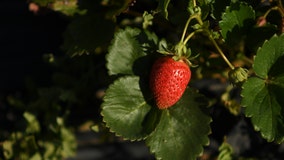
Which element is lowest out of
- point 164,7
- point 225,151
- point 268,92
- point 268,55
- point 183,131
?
point 225,151

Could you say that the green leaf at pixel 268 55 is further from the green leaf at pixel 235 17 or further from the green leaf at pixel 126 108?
the green leaf at pixel 126 108

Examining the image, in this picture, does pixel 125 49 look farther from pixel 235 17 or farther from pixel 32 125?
pixel 32 125

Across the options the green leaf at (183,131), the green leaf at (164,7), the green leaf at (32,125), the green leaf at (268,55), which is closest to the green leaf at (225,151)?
the green leaf at (183,131)

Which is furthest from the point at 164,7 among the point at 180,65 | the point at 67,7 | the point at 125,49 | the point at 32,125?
the point at 32,125

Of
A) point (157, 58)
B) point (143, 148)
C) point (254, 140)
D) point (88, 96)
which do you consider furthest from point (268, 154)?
point (88, 96)

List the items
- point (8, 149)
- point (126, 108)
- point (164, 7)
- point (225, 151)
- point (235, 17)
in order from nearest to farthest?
point (164, 7)
point (235, 17)
point (126, 108)
point (225, 151)
point (8, 149)

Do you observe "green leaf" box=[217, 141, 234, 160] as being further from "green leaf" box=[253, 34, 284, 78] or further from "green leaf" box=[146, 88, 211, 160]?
"green leaf" box=[253, 34, 284, 78]
